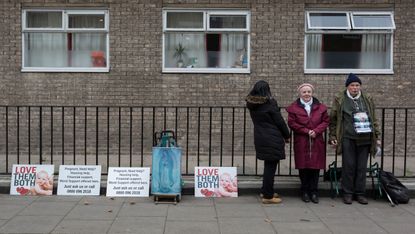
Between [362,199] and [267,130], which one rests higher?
[267,130]

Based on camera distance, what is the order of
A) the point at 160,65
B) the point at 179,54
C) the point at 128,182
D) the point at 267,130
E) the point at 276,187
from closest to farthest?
the point at 267,130, the point at 128,182, the point at 276,187, the point at 160,65, the point at 179,54

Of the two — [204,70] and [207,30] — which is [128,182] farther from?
[207,30]

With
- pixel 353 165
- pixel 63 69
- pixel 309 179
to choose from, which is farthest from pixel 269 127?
pixel 63 69

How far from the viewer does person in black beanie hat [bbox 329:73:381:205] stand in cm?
713

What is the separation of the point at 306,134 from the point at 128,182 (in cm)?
261

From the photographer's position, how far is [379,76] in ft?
35.9

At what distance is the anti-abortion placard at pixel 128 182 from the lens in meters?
7.47

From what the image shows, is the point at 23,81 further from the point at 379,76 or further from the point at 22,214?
the point at 379,76

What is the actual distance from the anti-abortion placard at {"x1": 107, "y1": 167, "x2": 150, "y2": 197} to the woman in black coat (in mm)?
1684

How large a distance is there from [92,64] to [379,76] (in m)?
6.06

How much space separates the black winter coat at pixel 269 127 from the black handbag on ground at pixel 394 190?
1522 millimetres

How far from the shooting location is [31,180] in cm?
755

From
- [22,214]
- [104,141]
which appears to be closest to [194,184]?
[22,214]

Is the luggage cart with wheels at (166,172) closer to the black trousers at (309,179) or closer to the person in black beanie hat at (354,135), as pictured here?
the black trousers at (309,179)
